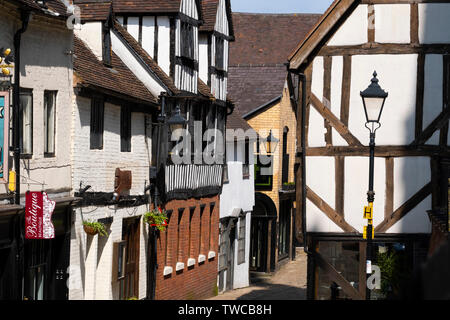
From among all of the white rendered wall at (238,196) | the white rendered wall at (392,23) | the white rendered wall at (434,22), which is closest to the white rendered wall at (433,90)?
the white rendered wall at (434,22)

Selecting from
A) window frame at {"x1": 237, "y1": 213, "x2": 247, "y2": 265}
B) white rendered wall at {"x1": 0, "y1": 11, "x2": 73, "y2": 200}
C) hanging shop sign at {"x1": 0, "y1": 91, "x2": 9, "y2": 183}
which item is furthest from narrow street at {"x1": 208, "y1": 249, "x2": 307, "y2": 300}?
hanging shop sign at {"x1": 0, "y1": 91, "x2": 9, "y2": 183}

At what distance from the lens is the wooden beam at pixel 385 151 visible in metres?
16.7

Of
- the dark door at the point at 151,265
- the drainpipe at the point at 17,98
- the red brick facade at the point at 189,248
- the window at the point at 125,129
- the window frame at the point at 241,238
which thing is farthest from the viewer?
the window frame at the point at 241,238

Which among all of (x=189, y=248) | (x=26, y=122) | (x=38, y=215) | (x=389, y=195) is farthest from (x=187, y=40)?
(x=38, y=215)

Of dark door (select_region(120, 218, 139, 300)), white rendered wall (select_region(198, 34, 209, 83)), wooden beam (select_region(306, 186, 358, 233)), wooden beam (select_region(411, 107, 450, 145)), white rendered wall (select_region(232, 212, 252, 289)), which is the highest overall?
white rendered wall (select_region(198, 34, 209, 83))

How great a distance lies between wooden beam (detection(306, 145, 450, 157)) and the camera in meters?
16.7

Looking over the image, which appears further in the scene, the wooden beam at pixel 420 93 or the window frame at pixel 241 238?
the window frame at pixel 241 238

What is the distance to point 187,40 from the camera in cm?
2597

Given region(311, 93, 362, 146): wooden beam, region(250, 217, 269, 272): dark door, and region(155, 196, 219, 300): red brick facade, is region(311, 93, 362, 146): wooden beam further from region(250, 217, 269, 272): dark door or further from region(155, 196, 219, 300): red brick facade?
region(250, 217, 269, 272): dark door

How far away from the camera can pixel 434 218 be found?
594 inches

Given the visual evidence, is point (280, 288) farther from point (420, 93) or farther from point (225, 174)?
point (420, 93)

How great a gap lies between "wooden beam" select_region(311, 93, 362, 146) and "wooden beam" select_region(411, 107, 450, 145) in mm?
1103

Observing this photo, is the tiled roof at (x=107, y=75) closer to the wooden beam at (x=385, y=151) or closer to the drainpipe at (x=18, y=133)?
the drainpipe at (x=18, y=133)

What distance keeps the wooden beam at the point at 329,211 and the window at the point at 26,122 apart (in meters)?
5.20
